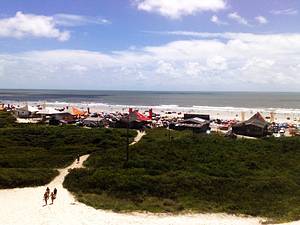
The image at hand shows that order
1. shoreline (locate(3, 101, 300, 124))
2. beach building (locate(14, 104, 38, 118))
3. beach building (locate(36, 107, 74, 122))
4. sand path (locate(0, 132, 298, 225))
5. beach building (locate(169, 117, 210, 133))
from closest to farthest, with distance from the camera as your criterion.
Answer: sand path (locate(0, 132, 298, 225)) < beach building (locate(169, 117, 210, 133)) < beach building (locate(36, 107, 74, 122)) < beach building (locate(14, 104, 38, 118)) < shoreline (locate(3, 101, 300, 124))

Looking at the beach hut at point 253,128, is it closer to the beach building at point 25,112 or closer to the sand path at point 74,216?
the sand path at point 74,216

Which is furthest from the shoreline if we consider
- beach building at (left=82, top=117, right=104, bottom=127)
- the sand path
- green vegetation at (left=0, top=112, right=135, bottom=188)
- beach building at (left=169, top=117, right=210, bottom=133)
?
the sand path

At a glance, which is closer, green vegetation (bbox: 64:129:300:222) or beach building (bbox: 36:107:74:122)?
green vegetation (bbox: 64:129:300:222)

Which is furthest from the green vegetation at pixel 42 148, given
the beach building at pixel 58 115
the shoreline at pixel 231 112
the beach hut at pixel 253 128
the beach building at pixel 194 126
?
the shoreline at pixel 231 112

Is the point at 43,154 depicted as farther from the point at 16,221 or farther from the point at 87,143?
the point at 16,221

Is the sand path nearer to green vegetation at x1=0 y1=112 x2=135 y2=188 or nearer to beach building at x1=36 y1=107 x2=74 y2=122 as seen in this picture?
green vegetation at x1=0 y1=112 x2=135 y2=188

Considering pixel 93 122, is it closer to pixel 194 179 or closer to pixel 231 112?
pixel 194 179

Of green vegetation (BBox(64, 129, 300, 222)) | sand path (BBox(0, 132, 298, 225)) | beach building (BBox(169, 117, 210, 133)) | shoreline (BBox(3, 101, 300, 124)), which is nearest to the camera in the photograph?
sand path (BBox(0, 132, 298, 225))
